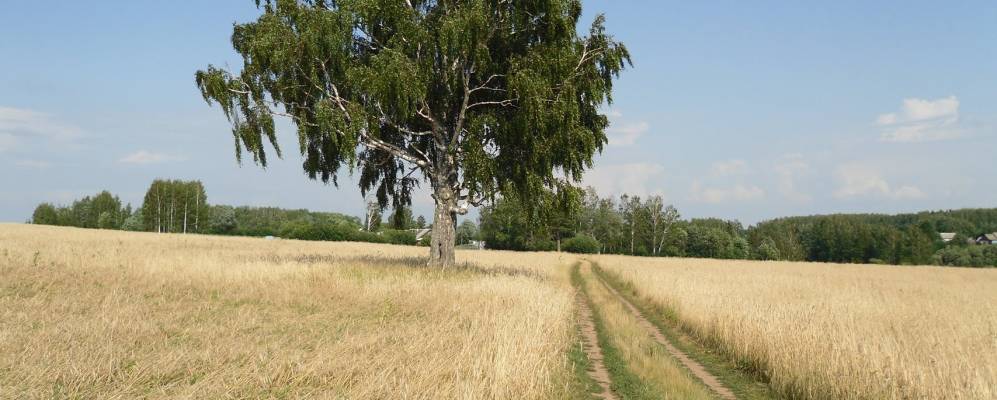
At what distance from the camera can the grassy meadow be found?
20.3ft

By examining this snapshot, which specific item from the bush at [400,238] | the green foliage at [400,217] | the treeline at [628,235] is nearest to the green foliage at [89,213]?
the bush at [400,238]

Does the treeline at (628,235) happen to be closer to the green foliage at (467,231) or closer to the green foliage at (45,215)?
the green foliage at (467,231)

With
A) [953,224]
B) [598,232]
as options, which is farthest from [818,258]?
[953,224]

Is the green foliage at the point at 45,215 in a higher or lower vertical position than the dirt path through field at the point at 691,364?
higher

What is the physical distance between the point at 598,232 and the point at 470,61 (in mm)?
86786

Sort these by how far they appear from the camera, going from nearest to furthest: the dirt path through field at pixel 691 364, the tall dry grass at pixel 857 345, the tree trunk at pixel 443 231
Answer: the tall dry grass at pixel 857 345, the dirt path through field at pixel 691 364, the tree trunk at pixel 443 231

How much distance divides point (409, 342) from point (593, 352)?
3.87 metres

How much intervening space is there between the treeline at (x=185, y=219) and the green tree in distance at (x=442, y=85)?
6268 cm

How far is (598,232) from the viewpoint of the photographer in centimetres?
10344

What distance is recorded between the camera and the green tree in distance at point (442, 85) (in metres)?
18.0

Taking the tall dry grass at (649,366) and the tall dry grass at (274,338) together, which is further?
the tall dry grass at (649,366)

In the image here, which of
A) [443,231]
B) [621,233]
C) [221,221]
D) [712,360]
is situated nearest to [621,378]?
[712,360]

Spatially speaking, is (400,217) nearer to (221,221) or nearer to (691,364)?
(691,364)

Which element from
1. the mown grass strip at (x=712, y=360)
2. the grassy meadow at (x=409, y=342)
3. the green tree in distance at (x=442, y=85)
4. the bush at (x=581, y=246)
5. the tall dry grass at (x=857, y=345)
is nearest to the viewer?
the grassy meadow at (x=409, y=342)
